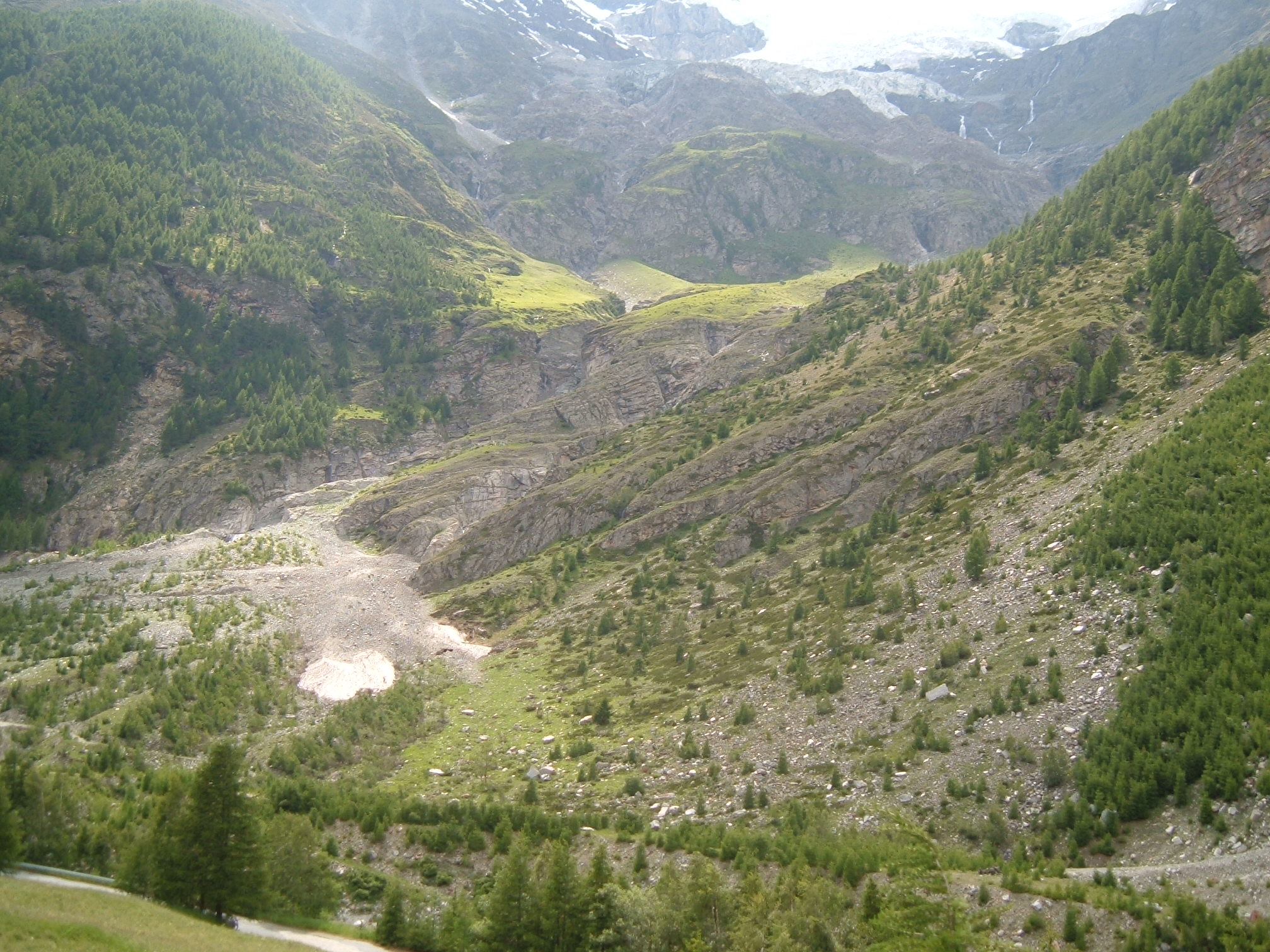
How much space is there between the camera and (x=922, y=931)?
30328mm

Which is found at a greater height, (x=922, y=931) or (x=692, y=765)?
(x=692, y=765)

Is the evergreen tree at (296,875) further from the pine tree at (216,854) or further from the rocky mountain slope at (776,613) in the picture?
the rocky mountain slope at (776,613)

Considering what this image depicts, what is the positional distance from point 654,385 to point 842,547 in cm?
11073

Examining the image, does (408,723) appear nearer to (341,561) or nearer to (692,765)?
(692,765)

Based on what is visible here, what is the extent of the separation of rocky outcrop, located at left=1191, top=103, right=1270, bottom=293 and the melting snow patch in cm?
9090

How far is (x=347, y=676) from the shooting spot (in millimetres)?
89250

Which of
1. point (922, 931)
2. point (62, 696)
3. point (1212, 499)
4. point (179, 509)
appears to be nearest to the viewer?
point (922, 931)

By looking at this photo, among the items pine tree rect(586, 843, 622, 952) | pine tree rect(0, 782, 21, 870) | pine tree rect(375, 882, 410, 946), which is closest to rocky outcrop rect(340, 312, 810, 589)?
pine tree rect(0, 782, 21, 870)

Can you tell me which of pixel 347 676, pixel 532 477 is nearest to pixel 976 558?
pixel 347 676

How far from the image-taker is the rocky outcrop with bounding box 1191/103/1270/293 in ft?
309

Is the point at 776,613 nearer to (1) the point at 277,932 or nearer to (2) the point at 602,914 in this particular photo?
(2) the point at 602,914

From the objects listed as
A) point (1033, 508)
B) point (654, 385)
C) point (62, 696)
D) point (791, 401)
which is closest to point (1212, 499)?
point (1033, 508)

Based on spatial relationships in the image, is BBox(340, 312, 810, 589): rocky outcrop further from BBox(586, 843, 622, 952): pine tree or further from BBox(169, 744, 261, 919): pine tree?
BBox(586, 843, 622, 952): pine tree

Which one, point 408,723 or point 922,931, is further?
A: point 408,723
